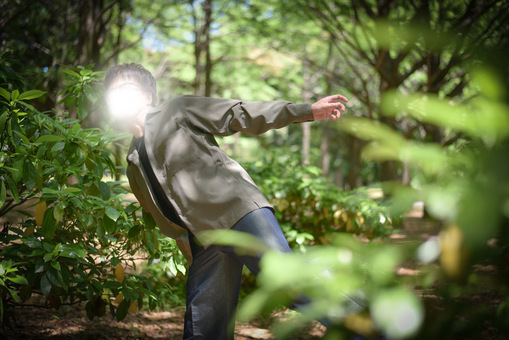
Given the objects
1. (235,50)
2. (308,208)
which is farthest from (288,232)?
(235,50)

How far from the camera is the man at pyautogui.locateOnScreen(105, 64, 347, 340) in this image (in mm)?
1959

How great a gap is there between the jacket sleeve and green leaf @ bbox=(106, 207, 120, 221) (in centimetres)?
61

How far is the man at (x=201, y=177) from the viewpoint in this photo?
1959 millimetres

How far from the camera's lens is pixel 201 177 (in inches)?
79.1

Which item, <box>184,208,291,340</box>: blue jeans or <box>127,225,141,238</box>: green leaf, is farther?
<box>127,225,141,238</box>: green leaf

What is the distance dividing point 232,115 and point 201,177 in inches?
13.7

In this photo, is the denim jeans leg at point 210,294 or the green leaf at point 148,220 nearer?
the denim jeans leg at point 210,294

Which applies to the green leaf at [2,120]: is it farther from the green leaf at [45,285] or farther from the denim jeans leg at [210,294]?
the denim jeans leg at [210,294]

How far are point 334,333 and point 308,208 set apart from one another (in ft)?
12.9

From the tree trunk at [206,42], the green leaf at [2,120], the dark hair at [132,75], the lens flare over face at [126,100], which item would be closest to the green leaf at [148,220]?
the lens flare over face at [126,100]

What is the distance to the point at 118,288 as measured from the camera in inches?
98.5

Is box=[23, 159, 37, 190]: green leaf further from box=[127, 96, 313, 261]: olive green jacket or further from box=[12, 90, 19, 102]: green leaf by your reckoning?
box=[127, 96, 313, 261]: olive green jacket

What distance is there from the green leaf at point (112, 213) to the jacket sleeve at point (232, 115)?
0.61m

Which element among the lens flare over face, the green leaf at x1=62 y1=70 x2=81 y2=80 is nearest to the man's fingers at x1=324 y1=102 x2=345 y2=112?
the lens flare over face
